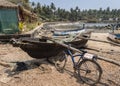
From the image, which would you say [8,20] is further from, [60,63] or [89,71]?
[89,71]

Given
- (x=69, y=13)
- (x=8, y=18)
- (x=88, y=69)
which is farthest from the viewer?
(x=69, y=13)

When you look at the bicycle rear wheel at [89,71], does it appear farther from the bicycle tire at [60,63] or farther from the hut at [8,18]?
the hut at [8,18]

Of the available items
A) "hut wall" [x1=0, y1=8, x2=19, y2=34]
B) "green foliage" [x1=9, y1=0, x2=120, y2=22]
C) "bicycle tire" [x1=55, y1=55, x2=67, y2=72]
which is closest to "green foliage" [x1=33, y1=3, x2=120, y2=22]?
"green foliage" [x1=9, y1=0, x2=120, y2=22]

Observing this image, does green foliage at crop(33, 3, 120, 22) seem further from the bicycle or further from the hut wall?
the bicycle

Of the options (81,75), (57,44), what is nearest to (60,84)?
(81,75)

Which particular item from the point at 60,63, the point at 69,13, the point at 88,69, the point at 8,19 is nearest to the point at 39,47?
the point at 60,63

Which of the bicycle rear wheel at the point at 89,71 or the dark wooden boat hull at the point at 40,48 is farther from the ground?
the dark wooden boat hull at the point at 40,48

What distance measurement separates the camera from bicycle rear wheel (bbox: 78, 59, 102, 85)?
20.7 ft

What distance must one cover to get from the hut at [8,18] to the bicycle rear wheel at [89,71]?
11920 millimetres

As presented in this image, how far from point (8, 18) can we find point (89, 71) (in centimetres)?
1272

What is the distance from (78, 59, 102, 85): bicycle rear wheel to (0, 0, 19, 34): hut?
11.9 meters

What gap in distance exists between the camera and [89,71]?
6.66 metres

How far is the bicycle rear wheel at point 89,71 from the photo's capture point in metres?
6.32

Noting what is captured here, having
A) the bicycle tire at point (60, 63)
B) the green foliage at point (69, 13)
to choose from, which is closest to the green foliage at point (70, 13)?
the green foliage at point (69, 13)
